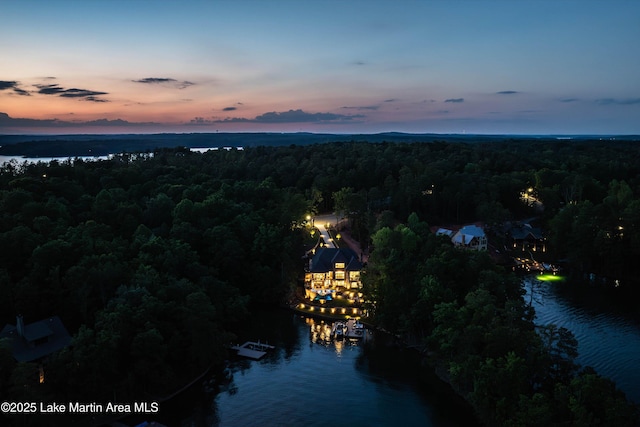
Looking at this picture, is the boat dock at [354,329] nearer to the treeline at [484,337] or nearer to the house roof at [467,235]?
the treeline at [484,337]

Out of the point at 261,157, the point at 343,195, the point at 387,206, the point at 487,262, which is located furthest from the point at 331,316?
the point at 261,157

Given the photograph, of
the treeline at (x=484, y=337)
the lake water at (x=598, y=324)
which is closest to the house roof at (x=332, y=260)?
the treeline at (x=484, y=337)

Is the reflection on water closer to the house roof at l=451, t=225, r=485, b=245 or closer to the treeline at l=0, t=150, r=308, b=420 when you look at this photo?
the treeline at l=0, t=150, r=308, b=420

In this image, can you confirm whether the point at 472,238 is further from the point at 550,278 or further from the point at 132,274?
the point at 132,274

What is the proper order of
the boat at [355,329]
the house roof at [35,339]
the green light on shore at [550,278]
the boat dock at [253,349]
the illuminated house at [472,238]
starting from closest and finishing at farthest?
the house roof at [35,339], the boat dock at [253,349], the boat at [355,329], the green light on shore at [550,278], the illuminated house at [472,238]

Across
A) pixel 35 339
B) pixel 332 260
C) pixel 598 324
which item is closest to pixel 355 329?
pixel 332 260

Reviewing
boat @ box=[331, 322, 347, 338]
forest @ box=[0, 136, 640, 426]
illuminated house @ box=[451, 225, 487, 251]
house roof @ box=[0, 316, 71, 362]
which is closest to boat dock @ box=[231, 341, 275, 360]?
forest @ box=[0, 136, 640, 426]

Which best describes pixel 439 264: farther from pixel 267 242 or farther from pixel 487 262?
pixel 267 242

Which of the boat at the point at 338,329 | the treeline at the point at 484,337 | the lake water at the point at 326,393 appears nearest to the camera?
the treeline at the point at 484,337
